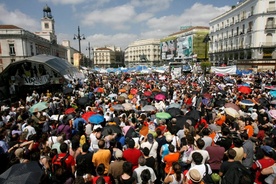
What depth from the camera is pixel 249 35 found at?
43.2m

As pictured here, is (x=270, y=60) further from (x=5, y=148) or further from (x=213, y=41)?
(x=5, y=148)

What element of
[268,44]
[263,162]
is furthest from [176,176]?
[268,44]

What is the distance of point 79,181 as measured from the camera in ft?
10.3

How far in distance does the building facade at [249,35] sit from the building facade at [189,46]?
14.2 m

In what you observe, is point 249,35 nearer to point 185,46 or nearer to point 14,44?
point 185,46

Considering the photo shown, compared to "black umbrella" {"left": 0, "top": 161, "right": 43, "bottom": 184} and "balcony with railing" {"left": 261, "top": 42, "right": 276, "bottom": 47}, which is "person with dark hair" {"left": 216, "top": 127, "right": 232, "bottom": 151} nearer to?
"black umbrella" {"left": 0, "top": 161, "right": 43, "bottom": 184}

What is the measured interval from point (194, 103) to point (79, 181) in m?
8.54

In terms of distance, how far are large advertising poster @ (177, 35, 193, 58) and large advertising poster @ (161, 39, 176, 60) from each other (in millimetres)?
3436

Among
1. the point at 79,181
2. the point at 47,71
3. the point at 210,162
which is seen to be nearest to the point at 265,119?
the point at 210,162

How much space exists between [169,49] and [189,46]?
14992 mm

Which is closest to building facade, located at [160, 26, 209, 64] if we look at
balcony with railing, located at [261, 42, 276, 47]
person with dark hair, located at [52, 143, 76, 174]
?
balcony with railing, located at [261, 42, 276, 47]

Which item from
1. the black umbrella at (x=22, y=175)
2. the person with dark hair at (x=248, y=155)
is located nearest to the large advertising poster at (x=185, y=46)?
the person with dark hair at (x=248, y=155)

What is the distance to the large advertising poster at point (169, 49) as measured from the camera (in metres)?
84.9

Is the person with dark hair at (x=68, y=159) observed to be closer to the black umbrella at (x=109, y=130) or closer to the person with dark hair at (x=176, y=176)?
the black umbrella at (x=109, y=130)
